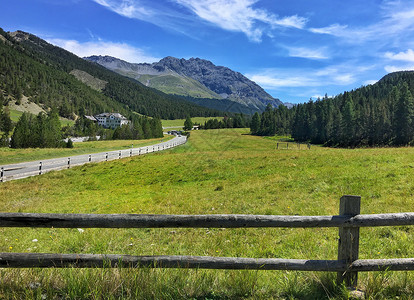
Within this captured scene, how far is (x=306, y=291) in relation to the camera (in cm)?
415

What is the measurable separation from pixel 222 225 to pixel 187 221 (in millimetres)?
606

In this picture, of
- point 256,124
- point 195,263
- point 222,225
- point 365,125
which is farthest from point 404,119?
point 195,263

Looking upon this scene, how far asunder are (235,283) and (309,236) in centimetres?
417

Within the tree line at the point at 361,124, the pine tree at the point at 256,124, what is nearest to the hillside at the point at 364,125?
the tree line at the point at 361,124

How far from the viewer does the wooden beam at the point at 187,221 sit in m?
3.98

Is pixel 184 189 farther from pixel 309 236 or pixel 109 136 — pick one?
pixel 109 136

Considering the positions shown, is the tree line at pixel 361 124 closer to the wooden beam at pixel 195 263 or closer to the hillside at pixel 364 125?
the hillside at pixel 364 125

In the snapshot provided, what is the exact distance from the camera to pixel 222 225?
4.04 meters

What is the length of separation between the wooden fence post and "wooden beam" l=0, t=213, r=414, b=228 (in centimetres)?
12

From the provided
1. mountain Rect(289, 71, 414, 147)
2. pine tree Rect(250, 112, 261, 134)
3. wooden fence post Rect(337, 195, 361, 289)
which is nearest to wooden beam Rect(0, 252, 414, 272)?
wooden fence post Rect(337, 195, 361, 289)

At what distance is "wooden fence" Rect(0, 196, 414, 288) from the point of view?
3984mm

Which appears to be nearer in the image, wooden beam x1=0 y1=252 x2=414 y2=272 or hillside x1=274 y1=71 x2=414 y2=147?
wooden beam x1=0 y1=252 x2=414 y2=272

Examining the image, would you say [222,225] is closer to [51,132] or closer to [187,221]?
[187,221]

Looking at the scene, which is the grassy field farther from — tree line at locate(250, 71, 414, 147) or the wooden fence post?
tree line at locate(250, 71, 414, 147)
